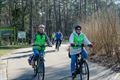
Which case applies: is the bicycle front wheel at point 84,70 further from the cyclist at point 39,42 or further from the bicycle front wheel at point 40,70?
the cyclist at point 39,42

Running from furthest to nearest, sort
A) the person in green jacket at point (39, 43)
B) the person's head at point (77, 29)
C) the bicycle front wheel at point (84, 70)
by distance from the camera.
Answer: the person in green jacket at point (39, 43), the person's head at point (77, 29), the bicycle front wheel at point (84, 70)

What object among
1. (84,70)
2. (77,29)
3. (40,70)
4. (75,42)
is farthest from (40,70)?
(77,29)

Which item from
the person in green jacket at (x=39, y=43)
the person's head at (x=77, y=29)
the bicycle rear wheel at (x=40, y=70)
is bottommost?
the bicycle rear wheel at (x=40, y=70)

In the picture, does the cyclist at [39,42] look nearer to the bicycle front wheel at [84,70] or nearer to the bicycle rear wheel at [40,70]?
the bicycle rear wheel at [40,70]

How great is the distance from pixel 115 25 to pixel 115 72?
15.4ft

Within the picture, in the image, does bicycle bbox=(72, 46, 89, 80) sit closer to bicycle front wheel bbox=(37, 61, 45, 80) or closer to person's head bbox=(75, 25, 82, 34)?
person's head bbox=(75, 25, 82, 34)

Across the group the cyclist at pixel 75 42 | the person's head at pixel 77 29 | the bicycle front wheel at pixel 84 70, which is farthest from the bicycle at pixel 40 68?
the person's head at pixel 77 29

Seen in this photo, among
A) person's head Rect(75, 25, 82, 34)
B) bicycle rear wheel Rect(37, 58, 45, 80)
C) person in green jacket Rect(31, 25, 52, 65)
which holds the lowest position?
bicycle rear wheel Rect(37, 58, 45, 80)

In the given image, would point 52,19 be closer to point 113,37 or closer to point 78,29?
point 113,37

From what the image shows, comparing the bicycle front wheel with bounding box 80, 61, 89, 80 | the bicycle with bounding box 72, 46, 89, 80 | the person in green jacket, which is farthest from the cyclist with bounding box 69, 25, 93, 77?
A: the person in green jacket

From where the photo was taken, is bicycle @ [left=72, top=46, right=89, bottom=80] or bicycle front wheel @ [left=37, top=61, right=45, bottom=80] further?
bicycle front wheel @ [left=37, top=61, right=45, bottom=80]

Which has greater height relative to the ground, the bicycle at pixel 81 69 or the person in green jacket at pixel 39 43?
the person in green jacket at pixel 39 43

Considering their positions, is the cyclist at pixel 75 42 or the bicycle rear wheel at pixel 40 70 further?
the bicycle rear wheel at pixel 40 70

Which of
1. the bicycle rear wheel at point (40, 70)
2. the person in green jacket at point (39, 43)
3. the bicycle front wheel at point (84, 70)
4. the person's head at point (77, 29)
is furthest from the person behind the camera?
the person in green jacket at point (39, 43)
